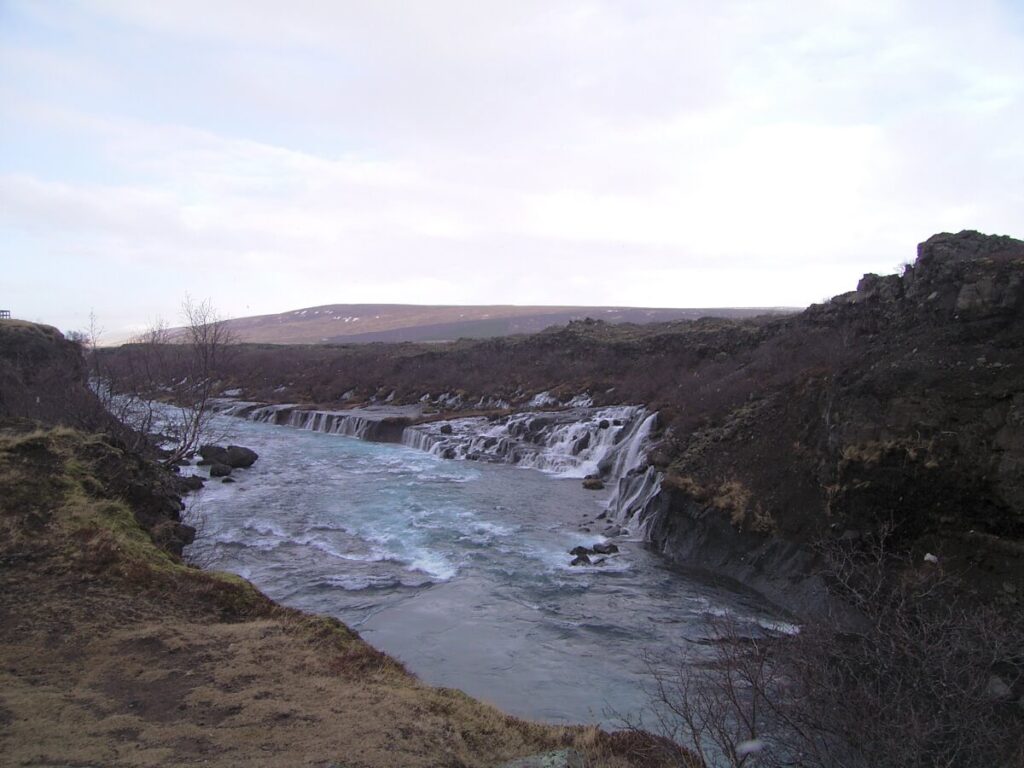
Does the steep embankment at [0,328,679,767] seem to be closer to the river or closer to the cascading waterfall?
the river

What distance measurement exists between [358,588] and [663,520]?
6.65 metres

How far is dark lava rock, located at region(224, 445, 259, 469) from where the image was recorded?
2503 cm

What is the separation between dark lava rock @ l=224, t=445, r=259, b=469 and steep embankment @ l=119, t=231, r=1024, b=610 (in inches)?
576

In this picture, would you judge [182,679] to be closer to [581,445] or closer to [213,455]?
[581,445]

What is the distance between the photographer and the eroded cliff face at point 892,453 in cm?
955

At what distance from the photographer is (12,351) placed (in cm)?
2402

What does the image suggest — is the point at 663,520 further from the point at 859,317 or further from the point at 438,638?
the point at 859,317

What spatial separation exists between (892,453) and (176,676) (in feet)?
32.6

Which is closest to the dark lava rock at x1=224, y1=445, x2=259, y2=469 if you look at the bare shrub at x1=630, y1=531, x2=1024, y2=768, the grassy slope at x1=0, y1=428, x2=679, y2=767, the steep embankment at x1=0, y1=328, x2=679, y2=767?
the steep embankment at x1=0, y1=328, x2=679, y2=767

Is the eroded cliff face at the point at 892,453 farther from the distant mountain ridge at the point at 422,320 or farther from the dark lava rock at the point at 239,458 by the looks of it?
the distant mountain ridge at the point at 422,320

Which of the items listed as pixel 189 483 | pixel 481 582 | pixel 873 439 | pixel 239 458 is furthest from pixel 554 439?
pixel 873 439

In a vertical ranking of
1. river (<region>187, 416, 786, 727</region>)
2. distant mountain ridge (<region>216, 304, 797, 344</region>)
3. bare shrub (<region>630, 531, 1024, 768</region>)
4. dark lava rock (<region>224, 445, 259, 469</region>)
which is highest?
distant mountain ridge (<region>216, 304, 797, 344</region>)

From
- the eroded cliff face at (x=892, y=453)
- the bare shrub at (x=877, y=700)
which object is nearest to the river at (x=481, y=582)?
the eroded cliff face at (x=892, y=453)

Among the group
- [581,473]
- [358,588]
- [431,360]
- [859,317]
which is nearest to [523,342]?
[431,360]
